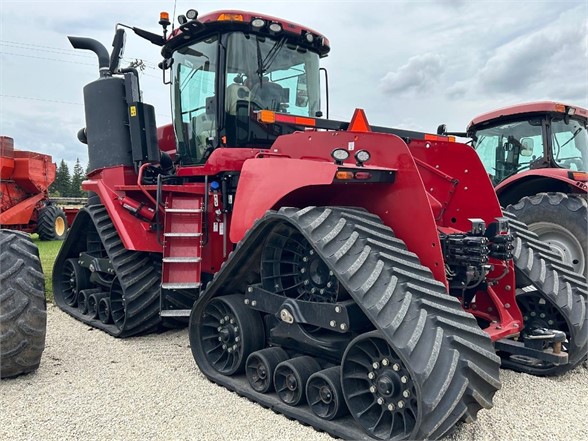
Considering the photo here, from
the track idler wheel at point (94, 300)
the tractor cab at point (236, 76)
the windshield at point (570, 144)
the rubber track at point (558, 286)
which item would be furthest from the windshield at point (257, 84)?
the windshield at point (570, 144)

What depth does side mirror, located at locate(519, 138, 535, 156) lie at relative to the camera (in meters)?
6.96

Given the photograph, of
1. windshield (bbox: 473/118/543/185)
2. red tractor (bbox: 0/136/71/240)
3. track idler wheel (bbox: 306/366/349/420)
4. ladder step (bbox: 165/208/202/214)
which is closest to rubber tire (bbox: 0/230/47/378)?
ladder step (bbox: 165/208/202/214)

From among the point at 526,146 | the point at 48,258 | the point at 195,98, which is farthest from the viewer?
the point at 48,258

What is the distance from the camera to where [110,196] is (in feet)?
17.9

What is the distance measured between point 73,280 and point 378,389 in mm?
4684

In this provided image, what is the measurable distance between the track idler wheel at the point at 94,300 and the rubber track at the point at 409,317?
9.76 feet

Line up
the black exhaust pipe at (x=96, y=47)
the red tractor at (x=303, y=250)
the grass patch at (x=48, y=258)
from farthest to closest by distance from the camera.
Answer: the grass patch at (x=48, y=258), the black exhaust pipe at (x=96, y=47), the red tractor at (x=303, y=250)

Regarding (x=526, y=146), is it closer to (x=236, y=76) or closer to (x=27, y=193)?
(x=236, y=76)

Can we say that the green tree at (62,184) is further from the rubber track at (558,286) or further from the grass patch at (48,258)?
the rubber track at (558,286)

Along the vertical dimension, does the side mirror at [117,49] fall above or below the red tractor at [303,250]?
above

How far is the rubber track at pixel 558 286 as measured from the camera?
3.76 metres

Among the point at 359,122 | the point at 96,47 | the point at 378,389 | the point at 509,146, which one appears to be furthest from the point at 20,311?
the point at 509,146

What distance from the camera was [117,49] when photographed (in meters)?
5.53

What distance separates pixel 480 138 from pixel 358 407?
18.9 feet
